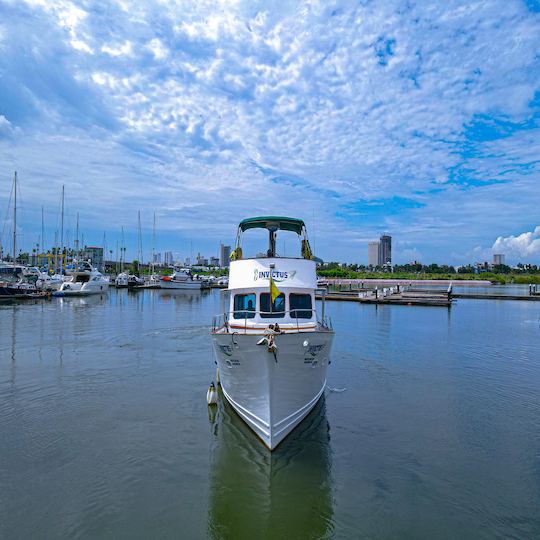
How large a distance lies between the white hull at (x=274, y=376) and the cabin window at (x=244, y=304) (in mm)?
1901

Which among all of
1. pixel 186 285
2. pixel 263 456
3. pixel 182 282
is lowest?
pixel 263 456

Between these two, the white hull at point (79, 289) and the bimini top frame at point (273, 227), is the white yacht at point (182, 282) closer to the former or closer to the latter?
the white hull at point (79, 289)

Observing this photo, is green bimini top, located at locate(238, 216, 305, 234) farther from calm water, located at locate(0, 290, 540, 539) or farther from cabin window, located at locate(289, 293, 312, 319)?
calm water, located at locate(0, 290, 540, 539)

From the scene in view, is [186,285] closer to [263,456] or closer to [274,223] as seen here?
[274,223]

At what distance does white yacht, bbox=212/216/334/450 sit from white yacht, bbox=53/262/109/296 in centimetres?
6101

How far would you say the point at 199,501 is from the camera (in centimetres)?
898

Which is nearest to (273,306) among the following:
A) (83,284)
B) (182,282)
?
(83,284)

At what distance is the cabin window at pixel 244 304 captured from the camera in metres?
13.9

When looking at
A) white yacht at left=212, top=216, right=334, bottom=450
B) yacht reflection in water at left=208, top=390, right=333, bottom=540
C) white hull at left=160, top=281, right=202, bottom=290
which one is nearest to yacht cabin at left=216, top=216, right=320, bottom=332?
white yacht at left=212, top=216, right=334, bottom=450

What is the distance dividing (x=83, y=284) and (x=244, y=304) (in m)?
64.0

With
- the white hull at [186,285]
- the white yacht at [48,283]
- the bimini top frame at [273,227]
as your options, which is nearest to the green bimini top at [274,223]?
the bimini top frame at [273,227]

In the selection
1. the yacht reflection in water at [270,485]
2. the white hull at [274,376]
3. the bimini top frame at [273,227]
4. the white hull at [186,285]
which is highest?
the bimini top frame at [273,227]

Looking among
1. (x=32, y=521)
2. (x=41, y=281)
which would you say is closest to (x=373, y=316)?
(x=32, y=521)

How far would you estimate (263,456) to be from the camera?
35.7 ft
